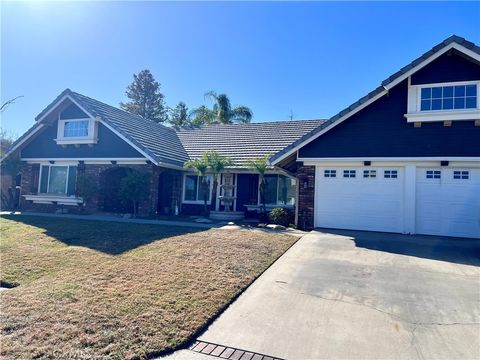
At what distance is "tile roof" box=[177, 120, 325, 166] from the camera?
17.4 meters

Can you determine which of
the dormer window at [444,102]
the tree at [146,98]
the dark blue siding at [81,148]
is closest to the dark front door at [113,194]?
the dark blue siding at [81,148]

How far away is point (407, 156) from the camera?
11344mm

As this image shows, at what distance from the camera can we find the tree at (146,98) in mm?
49625

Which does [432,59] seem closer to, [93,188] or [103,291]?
[103,291]

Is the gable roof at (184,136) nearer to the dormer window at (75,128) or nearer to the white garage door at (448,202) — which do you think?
the dormer window at (75,128)

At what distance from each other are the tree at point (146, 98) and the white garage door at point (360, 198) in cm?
4079

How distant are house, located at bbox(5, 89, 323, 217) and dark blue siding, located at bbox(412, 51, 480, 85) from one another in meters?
7.08

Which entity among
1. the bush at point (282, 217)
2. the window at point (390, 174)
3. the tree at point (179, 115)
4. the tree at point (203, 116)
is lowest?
the bush at point (282, 217)

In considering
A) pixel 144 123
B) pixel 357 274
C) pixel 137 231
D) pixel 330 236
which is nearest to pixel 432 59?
pixel 330 236

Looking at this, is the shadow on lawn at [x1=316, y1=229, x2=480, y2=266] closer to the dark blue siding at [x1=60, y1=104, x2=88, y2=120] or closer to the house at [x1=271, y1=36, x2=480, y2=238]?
the house at [x1=271, y1=36, x2=480, y2=238]

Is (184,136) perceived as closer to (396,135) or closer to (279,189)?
(279,189)

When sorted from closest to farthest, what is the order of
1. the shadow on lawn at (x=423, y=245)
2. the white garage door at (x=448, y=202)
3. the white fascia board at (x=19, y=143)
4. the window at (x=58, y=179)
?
the shadow on lawn at (x=423, y=245) → the white garage door at (x=448, y=202) → the window at (x=58, y=179) → the white fascia board at (x=19, y=143)

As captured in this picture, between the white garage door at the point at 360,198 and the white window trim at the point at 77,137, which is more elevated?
the white window trim at the point at 77,137

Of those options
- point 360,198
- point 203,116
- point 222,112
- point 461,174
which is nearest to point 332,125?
point 360,198
